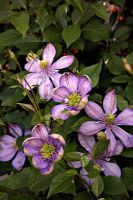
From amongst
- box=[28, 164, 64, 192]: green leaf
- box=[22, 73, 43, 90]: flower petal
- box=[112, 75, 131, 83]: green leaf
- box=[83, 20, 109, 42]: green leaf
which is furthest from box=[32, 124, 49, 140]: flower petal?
box=[83, 20, 109, 42]: green leaf

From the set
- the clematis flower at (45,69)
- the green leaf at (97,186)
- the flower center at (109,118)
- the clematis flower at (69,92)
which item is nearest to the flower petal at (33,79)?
the clematis flower at (45,69)

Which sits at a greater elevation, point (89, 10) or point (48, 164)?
point (89, 10)

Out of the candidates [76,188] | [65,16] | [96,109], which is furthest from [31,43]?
[76,188]

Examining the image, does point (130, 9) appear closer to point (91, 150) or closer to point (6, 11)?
point (6, 11)

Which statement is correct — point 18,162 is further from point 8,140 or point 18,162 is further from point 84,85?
point 84,85

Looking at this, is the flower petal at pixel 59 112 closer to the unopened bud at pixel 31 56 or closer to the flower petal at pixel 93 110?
the flower petal at pixel 93 110

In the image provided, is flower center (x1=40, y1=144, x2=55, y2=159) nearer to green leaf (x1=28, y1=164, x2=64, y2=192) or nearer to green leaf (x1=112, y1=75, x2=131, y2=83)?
green leaf (x1=28, y1=164, x2=64, y2=192)
